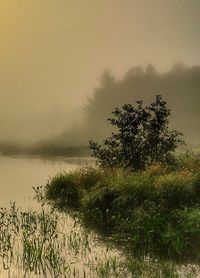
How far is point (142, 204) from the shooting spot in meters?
9.20

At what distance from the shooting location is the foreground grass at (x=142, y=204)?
7660 mm

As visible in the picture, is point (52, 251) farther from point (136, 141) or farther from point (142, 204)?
point (136, 141)

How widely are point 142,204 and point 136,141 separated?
12.3 feet

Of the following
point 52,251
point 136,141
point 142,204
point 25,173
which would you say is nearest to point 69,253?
point 52,251

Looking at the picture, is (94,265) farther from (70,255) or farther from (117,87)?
(117,87)

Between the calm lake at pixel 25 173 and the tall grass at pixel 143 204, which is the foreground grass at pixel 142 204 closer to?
the tall grass at pixel 143 204

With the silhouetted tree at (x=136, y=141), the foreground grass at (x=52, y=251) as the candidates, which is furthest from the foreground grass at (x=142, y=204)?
the silhouetted tree at (x=136, y=141)

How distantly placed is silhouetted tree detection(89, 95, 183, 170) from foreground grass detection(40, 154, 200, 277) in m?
0.68

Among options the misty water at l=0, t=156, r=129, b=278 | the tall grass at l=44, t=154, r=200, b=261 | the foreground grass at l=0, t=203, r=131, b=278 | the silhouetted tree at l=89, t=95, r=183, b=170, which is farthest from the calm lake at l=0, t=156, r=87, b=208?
the foreground grass at l=0, t=203, r=131, b=278

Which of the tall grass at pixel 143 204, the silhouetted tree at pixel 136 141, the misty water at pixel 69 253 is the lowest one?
the misty water at pixel 69 253

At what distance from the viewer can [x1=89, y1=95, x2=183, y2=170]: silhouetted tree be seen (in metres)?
12.7

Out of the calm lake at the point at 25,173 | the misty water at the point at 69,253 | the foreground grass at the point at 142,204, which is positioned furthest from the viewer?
the calm lake at the point at 25,173

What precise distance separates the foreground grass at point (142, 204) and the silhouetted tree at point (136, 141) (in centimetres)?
68

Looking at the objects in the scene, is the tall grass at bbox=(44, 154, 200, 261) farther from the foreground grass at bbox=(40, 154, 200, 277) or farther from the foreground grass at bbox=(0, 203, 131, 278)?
the foreground grass at bbox=(0, 203, 131, 278)
